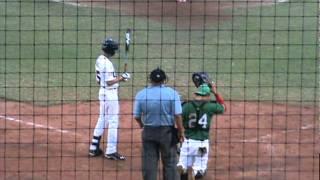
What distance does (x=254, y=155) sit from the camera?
36.2ft

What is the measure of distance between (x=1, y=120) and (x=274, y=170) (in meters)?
4.47

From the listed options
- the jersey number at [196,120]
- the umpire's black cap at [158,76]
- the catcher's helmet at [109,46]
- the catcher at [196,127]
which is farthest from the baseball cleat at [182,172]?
Answer: the catcher's helmet at [109,46]

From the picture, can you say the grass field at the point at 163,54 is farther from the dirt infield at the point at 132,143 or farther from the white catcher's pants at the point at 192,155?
the white catcher's pants at the point at 192,155

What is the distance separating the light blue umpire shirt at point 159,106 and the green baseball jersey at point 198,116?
532 mm

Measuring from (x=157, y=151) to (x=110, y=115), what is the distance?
1708 millimetres

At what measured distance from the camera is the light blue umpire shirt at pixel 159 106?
9.08m

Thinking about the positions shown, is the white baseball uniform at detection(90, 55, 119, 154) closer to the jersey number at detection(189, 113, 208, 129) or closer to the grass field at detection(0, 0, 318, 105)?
the jersey number at detection(189, 113, 208, 129)

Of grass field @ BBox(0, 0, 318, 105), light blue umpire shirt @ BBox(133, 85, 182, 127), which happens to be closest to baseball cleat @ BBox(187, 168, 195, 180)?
light blue umpire shirt @ BBox(133, 85, 182, 127)

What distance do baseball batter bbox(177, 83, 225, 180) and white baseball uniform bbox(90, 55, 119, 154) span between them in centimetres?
131

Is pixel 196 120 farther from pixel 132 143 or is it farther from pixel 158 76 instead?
pixel 132 143

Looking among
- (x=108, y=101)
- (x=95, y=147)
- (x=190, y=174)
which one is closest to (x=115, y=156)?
(x=95, y=147)

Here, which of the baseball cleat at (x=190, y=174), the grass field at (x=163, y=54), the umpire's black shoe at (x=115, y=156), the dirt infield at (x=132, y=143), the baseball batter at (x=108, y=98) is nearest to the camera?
the baseball cleat at (x=190, y=174)

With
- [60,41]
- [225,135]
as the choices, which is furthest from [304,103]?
[60,41]

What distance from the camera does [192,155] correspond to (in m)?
9.79
